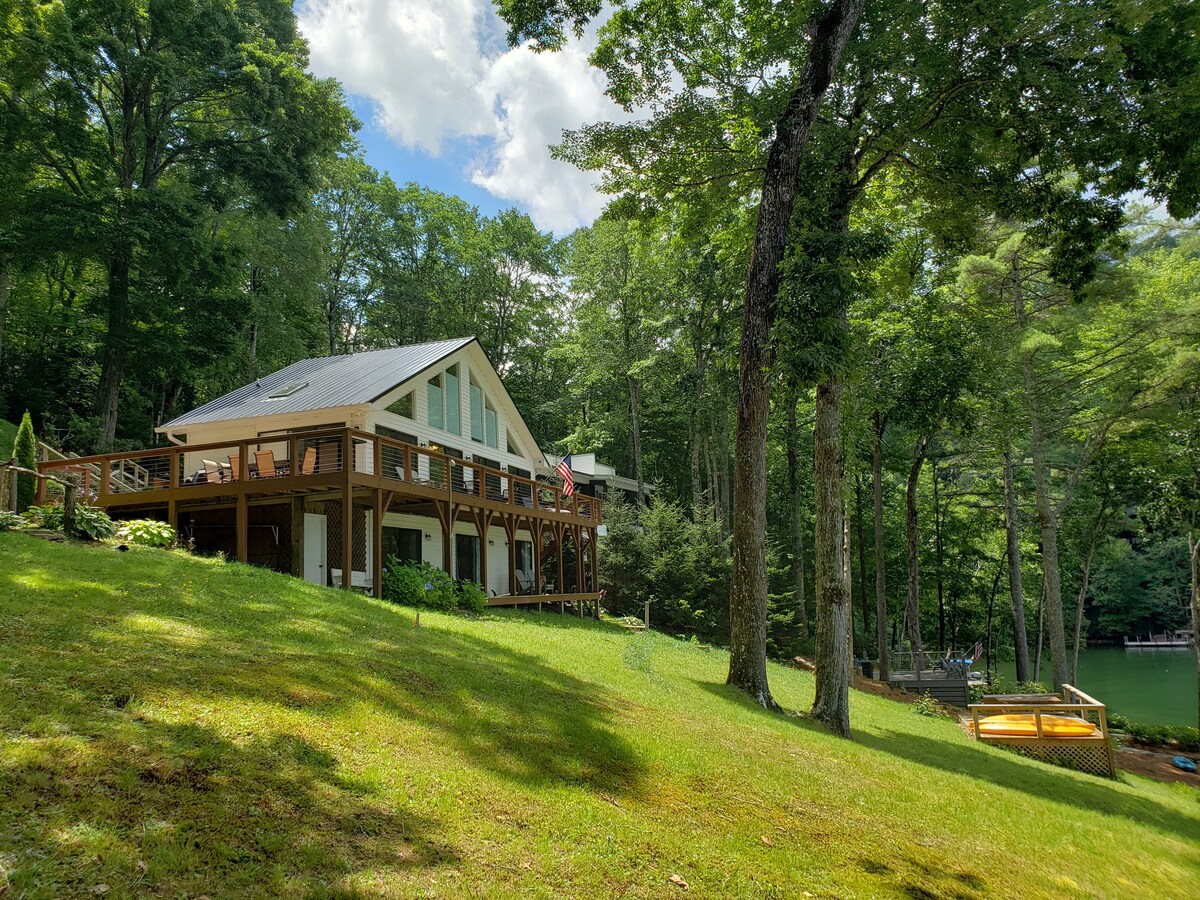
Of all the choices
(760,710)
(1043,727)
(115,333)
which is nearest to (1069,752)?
(1043,727)

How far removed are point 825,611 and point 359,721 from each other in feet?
27.5

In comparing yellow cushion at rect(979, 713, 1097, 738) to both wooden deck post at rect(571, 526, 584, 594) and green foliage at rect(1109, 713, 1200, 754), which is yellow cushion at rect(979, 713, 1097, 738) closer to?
green foliage at rect(1109, 713, 1200, 754)

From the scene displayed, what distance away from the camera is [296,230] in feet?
98.3

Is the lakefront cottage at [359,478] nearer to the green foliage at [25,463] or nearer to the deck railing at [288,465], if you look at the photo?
the deck railing at [288,465]

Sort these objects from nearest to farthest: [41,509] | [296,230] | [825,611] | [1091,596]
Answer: [825,611], [41,509], [296,230], [1091,596]

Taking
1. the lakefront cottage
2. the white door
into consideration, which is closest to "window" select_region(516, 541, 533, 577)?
the lakefront cottage

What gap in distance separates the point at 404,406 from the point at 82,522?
27.9 ft

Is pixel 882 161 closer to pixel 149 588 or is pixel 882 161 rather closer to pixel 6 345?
pixel 149 588

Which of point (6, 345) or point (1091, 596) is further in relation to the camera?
point (1091, 596)

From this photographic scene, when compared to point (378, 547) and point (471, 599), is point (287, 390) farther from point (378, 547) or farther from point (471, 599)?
point (471, 599)

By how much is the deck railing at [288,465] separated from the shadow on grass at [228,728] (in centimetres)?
496

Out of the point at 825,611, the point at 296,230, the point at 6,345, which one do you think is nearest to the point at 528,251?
the point at 296,230

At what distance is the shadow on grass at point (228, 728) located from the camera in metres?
3.11

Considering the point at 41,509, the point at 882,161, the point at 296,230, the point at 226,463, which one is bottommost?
the point at 41,509
